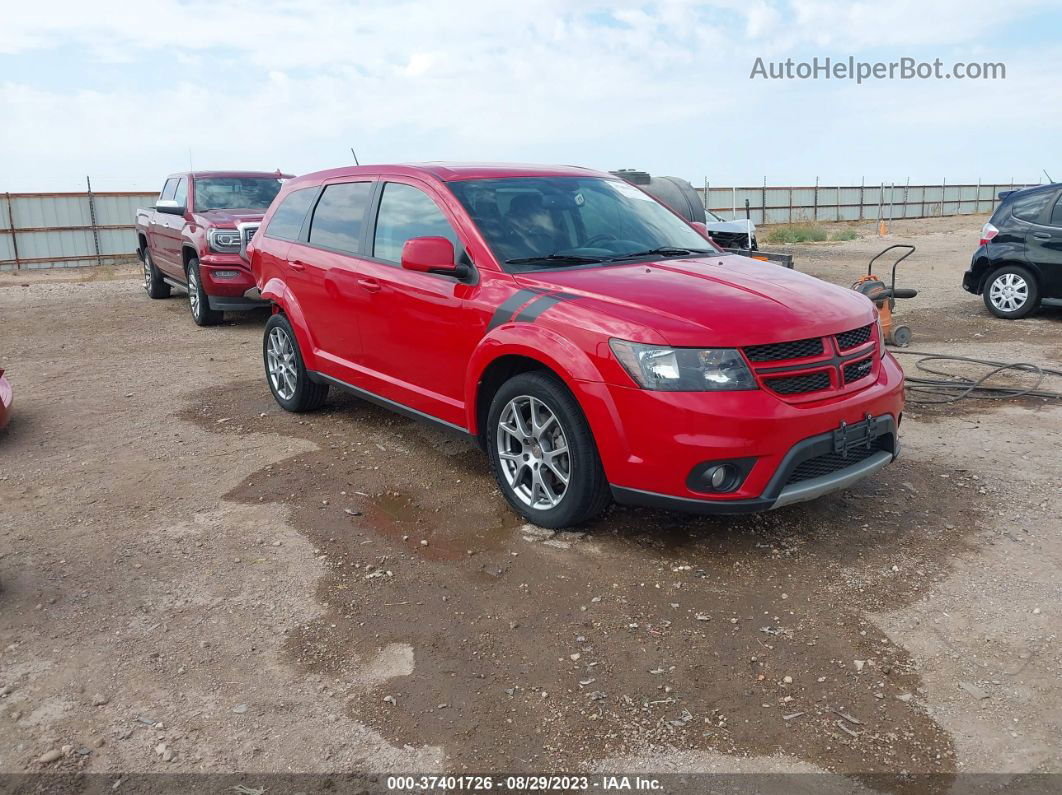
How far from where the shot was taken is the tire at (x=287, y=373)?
636 centimetres

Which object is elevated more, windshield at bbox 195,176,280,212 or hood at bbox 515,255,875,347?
windshield at bbox 195,176,280,212

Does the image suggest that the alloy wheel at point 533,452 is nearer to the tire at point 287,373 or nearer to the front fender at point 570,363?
the front fender at point 570,363

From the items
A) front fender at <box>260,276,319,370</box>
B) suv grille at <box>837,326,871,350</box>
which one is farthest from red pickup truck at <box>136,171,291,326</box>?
suv grille at <box>837,326,871,350</box>

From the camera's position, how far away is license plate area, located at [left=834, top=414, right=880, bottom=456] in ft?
12.7

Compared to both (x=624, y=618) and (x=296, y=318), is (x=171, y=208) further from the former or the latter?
(x=624, y=618)

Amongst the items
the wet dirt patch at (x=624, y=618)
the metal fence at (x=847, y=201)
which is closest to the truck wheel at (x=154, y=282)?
the wet dirt patch at (x=624, y=618)

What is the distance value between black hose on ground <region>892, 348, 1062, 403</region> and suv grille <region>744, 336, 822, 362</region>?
3259mm

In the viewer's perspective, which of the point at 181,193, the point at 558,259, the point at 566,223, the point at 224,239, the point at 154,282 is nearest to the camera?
the point at 558,259

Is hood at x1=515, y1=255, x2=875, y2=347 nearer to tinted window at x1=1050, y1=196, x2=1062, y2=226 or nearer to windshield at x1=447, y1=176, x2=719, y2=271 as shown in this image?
windshield at x1=447, y1=176, x2=719, y2=271

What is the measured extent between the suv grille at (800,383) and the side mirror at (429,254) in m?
1.72

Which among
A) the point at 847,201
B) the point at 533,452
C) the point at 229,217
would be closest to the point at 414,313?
the point at 533,452

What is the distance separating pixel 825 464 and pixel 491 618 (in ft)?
5.44

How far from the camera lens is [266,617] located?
3.61m

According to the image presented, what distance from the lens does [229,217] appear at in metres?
10.8
